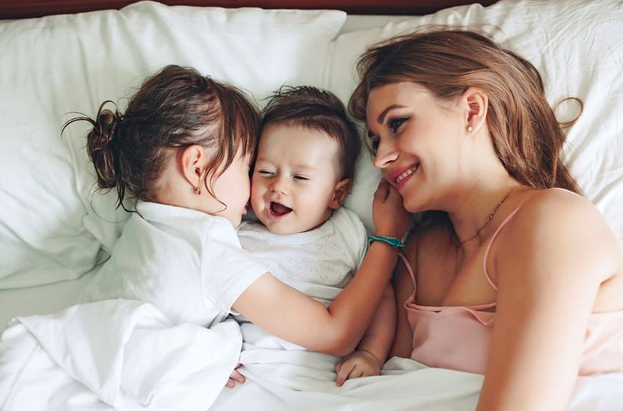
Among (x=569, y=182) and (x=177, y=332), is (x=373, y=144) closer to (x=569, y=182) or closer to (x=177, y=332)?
(x=569, y=182)

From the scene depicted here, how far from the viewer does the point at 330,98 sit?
59.6 inches

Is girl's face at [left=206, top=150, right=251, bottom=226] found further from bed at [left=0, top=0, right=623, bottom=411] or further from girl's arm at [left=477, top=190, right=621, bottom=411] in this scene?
girl's arm at [left=477, top=190, right=621, bottom=411]

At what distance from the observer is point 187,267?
1251 millimetres

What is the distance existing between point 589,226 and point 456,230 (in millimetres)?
350

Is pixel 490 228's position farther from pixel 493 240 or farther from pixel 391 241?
pixel 391 241

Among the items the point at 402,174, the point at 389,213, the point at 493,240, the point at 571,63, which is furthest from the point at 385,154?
the point at 571,63

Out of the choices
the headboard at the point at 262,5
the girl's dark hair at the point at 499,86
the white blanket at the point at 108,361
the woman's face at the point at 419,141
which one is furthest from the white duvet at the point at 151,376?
the headboard at the point at 262,5

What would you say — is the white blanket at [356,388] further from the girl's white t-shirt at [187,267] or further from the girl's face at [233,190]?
the girl's face at [233,190]

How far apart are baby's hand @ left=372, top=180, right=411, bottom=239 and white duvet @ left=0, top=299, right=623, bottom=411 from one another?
0.30 metres

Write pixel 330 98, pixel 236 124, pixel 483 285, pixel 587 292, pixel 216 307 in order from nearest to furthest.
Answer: pixel 587 292
pixel 483 285
pixel 216 307
pixel 236 124
pixel 330 98

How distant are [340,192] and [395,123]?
0.81 ft

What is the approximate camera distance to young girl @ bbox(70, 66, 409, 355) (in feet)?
4.11

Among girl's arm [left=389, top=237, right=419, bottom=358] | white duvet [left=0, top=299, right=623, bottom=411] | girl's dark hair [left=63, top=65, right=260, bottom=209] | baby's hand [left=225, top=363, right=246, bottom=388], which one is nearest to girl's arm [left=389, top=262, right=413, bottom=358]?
girl's arm [left=389, top=237, right=419, bottom=358]

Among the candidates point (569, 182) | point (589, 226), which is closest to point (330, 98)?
point (569, 182)
